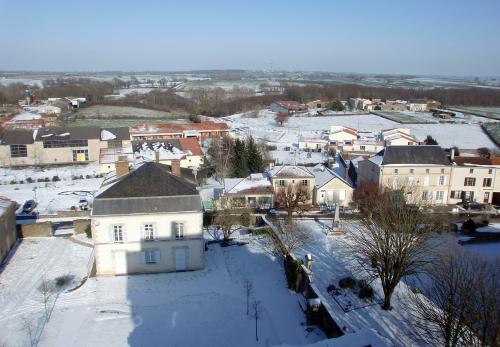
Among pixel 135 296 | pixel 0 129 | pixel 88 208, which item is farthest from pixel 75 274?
pixel 0 129

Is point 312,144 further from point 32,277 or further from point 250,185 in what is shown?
point 32,277

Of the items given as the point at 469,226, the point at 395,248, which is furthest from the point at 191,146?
the point at 395,248

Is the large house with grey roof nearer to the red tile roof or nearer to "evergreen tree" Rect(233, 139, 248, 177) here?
"evergreen tree" Rect(233, 139, 248, 177)

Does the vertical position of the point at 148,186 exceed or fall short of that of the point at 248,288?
it exceeds it

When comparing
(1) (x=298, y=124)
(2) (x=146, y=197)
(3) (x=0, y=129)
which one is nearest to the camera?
(2) (x=146, y=197)

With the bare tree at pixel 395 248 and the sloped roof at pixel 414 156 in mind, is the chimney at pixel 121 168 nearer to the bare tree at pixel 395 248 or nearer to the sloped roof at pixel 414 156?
the bare tree at pixel 395 248

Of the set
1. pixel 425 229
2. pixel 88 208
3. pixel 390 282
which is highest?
pixel 425 229

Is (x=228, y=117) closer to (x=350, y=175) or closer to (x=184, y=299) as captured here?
(x=350, y=175)
